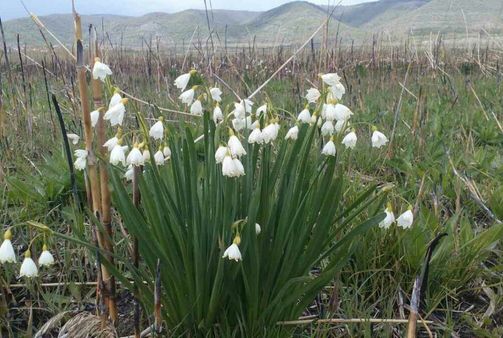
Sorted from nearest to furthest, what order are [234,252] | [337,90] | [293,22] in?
1. [234,252]
2. [337,90]
3. [293,22]

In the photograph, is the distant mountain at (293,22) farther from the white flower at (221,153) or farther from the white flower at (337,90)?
the white flower at (221,153)

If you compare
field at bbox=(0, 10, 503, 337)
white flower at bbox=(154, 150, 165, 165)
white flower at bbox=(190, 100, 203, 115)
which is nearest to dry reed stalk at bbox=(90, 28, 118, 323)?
field at bbox=(0, 10, 503, 337)

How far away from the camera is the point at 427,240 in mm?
2518

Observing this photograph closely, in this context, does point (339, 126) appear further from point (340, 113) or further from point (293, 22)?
point (293, 22)

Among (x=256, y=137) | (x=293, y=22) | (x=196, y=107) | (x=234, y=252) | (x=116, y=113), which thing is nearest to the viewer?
(x=234, y=252)

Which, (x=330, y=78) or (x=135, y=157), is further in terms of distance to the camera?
(x=330, y=78)

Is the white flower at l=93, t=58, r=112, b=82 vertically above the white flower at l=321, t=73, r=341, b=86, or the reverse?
the white flower at l=93, t=58, r=112, b=82

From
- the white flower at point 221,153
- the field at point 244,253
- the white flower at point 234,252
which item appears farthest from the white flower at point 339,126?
the white flower at point 234,252

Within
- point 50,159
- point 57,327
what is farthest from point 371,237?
point 50,159

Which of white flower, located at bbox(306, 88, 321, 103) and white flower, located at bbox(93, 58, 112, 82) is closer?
white flower, located at bbox(93, 58, 112, 82)

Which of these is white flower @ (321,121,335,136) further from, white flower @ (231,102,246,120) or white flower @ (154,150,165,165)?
white flower @ (154,150,165,165)

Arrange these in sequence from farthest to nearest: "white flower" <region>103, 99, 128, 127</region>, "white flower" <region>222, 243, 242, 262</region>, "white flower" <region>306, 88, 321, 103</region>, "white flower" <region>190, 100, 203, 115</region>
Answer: "white flower" <region>306, 88, 321, 103</region> < "white flower" <region>190, 100, 203, 115</region> < "white flower" <region>103, 99, 128, 127</region> < "white flower" <region>222, 243, 242, 262</region>

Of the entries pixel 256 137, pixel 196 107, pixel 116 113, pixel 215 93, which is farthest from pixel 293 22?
pixel 116 113

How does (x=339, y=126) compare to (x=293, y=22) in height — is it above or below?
below
